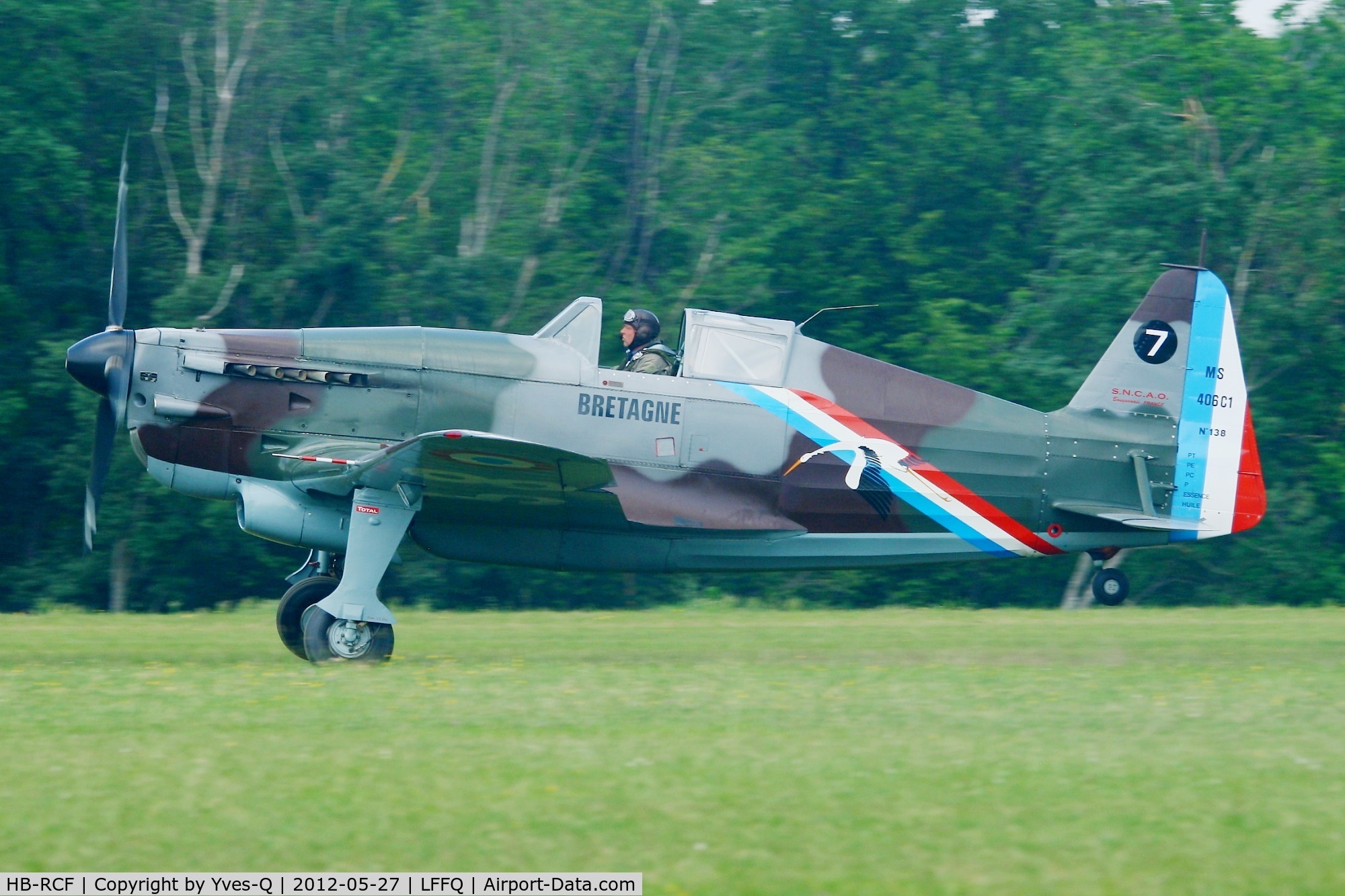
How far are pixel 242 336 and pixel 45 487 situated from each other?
37.8ft

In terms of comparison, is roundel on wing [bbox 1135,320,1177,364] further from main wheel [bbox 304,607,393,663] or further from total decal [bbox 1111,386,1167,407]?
main wheel [bbox 304,607,393,663]

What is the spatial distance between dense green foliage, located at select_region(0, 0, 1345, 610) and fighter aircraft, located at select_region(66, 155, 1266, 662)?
346 inches

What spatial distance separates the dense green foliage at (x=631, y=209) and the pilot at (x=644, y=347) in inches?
366

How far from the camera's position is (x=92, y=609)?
20.1m

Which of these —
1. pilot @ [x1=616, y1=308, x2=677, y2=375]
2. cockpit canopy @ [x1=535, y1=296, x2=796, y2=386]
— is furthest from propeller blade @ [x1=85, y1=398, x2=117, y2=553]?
pilot @ [x1=616, y1=308, x2=677, y2=375]

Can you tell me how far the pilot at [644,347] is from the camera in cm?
1126

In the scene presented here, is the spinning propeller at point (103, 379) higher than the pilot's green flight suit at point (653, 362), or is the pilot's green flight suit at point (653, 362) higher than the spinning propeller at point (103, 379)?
the pilot's green flight suit at point (653, 362)

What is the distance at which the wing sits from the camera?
9.31m

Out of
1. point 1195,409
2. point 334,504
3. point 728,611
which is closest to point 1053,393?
point 728,611

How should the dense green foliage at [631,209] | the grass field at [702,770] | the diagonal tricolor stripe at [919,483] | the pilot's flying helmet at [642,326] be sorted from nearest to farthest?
the grass field at [702,770] → the diagonal tricolor stripe at [919,483] → the pilot's flying helmet at [642,326] → the dense green foliage at [631,209]

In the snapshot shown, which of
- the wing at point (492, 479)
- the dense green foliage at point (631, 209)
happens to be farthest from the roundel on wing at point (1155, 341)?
the dense green foliage at point (631, 209)

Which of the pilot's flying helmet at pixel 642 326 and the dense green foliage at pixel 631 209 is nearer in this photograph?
the pilot's flying helmet at pixel 642 326

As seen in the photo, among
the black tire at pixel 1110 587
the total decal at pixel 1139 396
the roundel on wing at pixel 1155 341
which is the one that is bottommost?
the black tire at pixel 1110 587

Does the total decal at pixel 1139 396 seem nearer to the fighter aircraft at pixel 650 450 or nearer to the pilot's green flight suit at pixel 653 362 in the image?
the fighter aircraft at pixel 650 450
